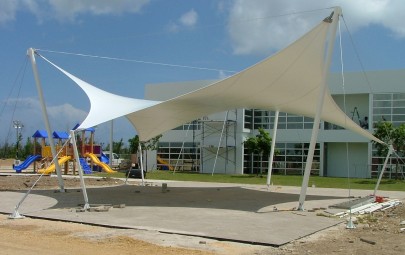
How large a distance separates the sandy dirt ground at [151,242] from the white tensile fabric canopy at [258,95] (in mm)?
3181

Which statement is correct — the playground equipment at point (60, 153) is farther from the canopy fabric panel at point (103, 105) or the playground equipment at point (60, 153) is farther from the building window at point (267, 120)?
the canopy fabric panel at point (103, 105)

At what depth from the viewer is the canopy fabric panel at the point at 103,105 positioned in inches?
501

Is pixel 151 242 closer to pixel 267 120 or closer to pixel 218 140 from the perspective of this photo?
pixel 218 140

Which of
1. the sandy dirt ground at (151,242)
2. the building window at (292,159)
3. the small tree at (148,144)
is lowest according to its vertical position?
the sandy dirt ground at (151,242)

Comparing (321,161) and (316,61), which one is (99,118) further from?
(321,161)

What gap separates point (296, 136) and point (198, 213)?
27.2 metres

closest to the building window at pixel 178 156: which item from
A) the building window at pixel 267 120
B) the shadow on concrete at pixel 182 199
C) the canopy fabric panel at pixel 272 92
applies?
the building window at pixel 267 120

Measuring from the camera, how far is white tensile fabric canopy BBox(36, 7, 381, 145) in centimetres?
1220

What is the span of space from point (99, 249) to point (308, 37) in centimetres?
698

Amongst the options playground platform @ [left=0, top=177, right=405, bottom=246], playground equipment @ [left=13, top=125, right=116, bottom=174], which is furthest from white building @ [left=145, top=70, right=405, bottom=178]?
playground platform @ [left=0, top=177, right=405, bottom=246]

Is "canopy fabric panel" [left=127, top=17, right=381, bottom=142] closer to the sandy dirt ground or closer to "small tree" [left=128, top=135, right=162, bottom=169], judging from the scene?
the sandy dirt ground

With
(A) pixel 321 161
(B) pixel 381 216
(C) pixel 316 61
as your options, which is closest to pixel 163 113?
(C) pixel 316 61

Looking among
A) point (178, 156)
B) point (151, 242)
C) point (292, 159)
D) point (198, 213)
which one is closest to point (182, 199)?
point (198, 213)

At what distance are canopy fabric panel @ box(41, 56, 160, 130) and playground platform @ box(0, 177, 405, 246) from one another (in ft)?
7.33
